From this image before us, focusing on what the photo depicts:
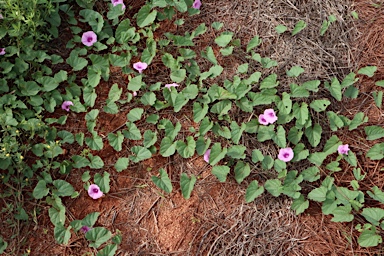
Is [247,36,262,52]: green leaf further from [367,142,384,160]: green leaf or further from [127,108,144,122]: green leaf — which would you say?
[367,142,384,160]: green leaf

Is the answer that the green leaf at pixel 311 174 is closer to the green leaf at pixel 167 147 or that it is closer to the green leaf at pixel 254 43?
the green leaf at pixel 167 147

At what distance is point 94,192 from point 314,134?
4.24ft

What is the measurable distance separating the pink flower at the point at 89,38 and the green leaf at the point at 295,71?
1.24 metres

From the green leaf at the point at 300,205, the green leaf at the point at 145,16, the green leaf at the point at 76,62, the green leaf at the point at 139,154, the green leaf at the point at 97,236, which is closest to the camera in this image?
the green leaf at the point at 97,236

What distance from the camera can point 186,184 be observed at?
102 inches

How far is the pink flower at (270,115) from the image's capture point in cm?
271

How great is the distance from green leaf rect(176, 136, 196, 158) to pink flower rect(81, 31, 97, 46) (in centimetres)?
90

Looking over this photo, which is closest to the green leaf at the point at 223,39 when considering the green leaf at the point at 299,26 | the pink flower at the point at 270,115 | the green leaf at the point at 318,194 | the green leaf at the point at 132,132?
the green leaf at the point at 299,26

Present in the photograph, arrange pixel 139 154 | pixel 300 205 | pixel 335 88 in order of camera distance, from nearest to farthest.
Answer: pixel 300 205 → pixel 139 154 → pixel 335 88

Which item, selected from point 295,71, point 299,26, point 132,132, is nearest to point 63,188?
point 132,132

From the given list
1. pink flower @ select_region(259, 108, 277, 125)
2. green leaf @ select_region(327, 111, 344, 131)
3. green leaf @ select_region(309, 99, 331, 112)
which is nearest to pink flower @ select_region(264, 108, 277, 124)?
pink flower @ select_region(259, 108, 277, 125)

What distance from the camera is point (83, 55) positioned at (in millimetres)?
2998

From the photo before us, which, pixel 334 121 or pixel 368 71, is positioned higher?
pixel 368 71

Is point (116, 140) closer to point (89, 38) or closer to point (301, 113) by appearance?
point (89, 38)
